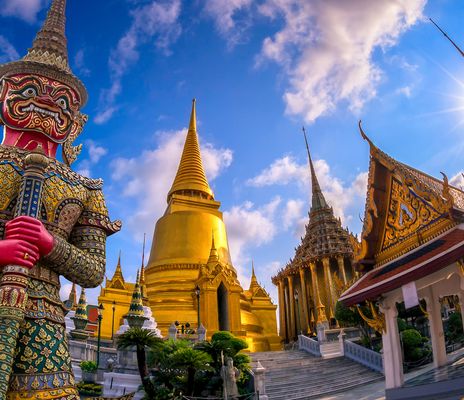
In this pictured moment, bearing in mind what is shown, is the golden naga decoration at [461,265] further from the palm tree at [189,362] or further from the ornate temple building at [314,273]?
the ornate temple building at [314,273]

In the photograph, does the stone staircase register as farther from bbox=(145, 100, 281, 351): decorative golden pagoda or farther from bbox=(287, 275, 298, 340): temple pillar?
bbox=(287, 275, 298, 340): temple pillar

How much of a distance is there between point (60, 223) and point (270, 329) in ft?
80.9

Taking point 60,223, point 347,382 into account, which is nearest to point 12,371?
point 60,223

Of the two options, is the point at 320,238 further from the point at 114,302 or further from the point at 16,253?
the point at 16,253

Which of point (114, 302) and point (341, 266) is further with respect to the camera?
point (341, 266)

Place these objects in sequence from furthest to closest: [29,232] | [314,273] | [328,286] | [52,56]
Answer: [314,273], [328,286], [52,56], [29,232]

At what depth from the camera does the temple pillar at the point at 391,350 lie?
27.9 feet

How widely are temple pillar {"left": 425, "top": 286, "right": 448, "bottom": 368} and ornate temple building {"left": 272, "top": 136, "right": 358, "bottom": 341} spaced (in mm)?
23941

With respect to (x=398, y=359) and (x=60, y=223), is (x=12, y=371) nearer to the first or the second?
(x=60, y=223)

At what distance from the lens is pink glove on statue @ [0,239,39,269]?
4.79m

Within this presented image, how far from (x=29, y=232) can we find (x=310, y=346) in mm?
18713

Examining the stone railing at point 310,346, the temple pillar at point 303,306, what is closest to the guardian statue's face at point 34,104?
the stone railing at point 310,346

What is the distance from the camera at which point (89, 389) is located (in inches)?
536

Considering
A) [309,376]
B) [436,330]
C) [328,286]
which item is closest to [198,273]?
[309,376]
